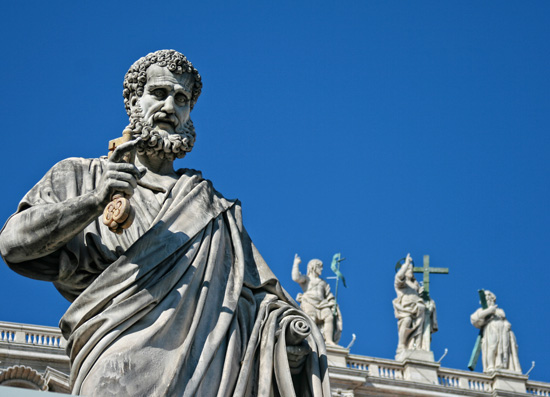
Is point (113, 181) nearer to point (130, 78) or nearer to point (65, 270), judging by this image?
point (65, 270)

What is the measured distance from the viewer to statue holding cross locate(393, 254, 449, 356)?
1358 inches

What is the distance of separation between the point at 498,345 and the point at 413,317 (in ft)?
7.09

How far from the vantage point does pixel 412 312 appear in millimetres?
34531

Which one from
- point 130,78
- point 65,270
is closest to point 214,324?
point 65,270

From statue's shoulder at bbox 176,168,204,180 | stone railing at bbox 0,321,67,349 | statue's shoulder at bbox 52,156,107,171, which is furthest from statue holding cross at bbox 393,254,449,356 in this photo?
statue's shoulder at bbox 52,156,107,171

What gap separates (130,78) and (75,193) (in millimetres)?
660

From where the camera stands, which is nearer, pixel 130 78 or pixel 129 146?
pixel 129 146

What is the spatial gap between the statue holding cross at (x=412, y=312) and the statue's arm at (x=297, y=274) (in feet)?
8.36

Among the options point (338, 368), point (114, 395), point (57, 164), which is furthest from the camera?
point (338, 368)

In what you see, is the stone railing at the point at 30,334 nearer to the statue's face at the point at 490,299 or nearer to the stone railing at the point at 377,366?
the stone railing at the point at 377,366

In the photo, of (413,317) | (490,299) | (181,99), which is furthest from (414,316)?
(181,99)

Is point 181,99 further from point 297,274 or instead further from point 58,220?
point 297,274

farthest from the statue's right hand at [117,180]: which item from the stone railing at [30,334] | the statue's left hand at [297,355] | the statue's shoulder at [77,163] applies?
the stone railing at [30,334]

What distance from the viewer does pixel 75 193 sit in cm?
584
